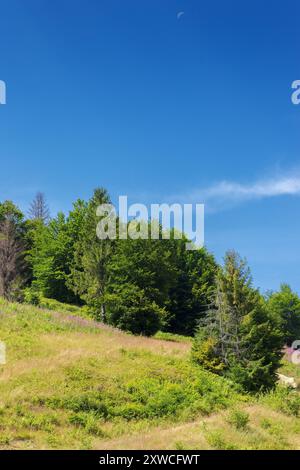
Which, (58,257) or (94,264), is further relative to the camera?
(58,257)

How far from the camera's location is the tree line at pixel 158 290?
25953mm

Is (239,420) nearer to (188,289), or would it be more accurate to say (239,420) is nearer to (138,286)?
(138,286)

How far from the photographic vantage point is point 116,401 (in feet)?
59.0

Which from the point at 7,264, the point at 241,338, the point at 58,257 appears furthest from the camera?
the point at 58,257

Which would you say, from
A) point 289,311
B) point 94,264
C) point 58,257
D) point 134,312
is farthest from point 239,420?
point 289,311

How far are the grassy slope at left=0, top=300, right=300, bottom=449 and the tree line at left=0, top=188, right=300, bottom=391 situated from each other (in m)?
2.73

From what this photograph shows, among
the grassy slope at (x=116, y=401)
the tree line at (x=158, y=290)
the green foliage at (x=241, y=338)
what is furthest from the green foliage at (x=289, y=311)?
the grassy slope at (x=116, y=401)

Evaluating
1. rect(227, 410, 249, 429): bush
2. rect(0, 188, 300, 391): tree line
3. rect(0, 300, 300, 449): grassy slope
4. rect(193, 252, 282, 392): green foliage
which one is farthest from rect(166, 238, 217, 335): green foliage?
rect(227, 410, 249, 429): bush

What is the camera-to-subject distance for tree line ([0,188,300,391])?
26.0 m

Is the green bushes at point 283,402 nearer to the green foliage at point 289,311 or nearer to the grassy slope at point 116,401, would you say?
the grassy slope at point 116,401

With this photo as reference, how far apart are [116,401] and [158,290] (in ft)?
68.1

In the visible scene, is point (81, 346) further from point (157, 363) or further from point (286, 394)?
point (286, 394)

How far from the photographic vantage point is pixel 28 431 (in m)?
14.1

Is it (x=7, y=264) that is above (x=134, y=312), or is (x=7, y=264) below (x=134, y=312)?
above
